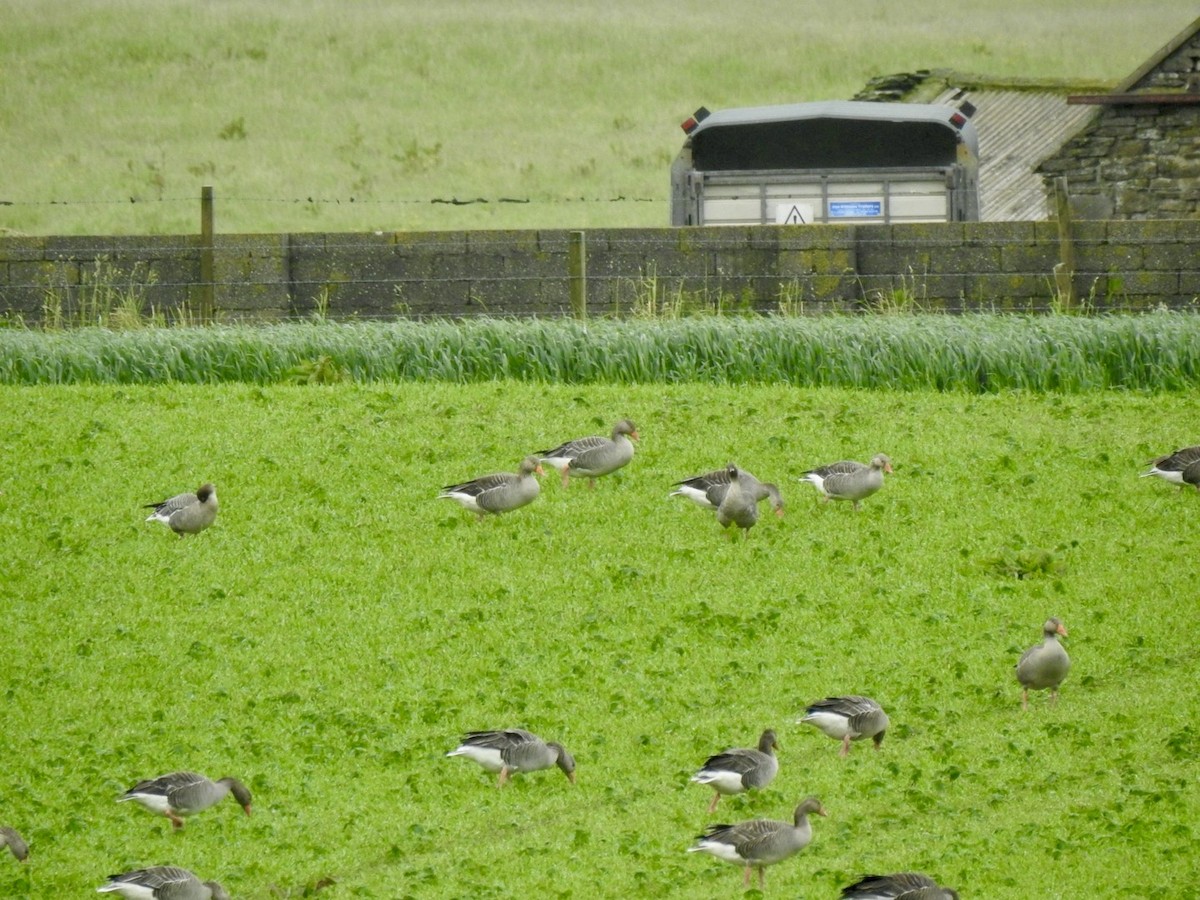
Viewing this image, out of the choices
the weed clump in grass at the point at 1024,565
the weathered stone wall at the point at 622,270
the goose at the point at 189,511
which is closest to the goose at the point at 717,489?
the weed clump in grass at the point at 1024,565

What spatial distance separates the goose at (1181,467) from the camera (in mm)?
15633

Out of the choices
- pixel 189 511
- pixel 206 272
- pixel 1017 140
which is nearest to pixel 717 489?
pixel 189 511

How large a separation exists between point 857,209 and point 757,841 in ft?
65.1

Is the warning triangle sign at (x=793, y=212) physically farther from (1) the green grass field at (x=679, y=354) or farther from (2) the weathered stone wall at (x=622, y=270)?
(1) the green grass field at (x=679, y=354)

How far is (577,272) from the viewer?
921 inches

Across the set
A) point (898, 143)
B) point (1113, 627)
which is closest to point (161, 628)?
point (1113, 627)

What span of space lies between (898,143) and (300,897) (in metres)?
21.6

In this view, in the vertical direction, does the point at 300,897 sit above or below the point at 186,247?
below

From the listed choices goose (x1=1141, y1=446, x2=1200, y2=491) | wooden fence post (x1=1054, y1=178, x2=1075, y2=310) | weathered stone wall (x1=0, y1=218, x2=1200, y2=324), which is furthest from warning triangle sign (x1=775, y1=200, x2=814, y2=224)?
goose (x1=1141, y1=446, x2=1200, y2=491)

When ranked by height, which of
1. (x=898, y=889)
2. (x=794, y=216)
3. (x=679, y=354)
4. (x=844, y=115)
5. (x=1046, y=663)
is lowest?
(x=898, y=889)

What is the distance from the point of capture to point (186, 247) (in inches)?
955

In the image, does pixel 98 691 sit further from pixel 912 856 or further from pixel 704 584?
pixel 912 856

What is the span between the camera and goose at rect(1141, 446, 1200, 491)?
51.3 feet

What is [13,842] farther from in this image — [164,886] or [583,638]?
[583,638]
